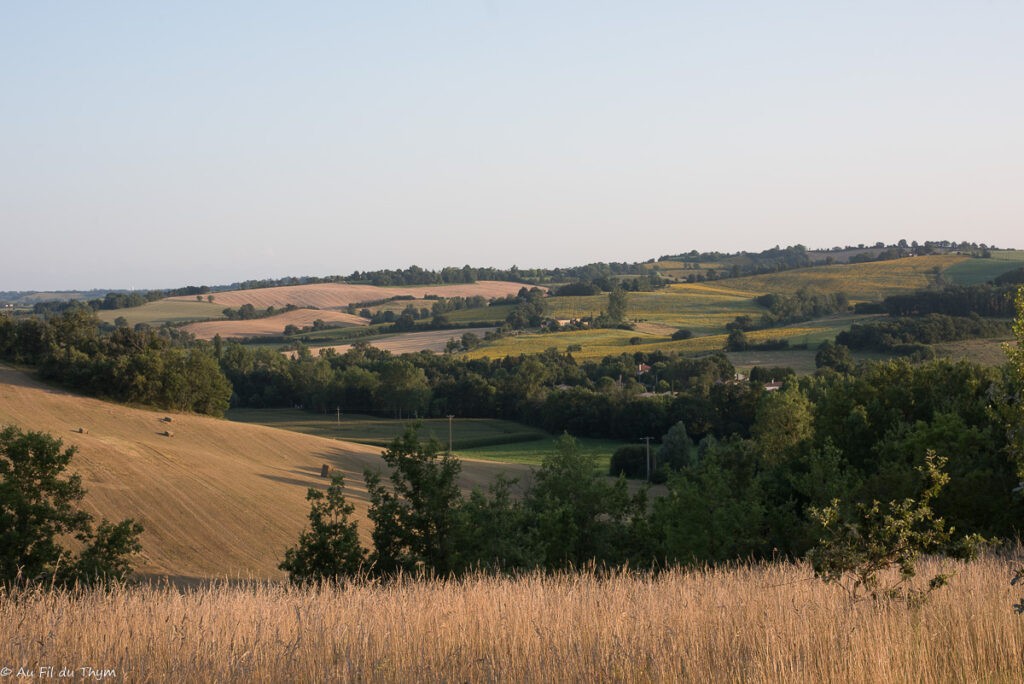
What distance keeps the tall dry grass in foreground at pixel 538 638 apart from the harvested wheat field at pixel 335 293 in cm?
14882

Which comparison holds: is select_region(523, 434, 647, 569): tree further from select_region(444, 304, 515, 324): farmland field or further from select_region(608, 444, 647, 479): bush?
select_region(444, 304, 515, 324): farmland field

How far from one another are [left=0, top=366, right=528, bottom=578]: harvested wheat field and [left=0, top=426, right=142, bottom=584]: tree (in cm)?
653

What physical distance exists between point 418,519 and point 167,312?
468 ft

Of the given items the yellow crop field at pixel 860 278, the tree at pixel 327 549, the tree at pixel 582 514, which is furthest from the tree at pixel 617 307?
the tree at pixel 327 549

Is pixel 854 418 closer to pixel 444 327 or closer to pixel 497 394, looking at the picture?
pixel 497 394

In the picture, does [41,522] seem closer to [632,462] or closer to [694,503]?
[694,503]

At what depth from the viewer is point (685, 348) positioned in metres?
108

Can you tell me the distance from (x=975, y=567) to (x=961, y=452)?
1433 centimetres

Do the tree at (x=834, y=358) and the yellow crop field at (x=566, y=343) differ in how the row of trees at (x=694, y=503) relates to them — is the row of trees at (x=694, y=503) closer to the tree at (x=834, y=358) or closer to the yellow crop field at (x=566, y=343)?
the tree at (x=834, y=358)

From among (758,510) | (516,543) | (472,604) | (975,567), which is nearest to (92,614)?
(472,604)

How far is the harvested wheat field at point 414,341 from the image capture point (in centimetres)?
11652

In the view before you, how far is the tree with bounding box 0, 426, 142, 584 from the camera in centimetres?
1997

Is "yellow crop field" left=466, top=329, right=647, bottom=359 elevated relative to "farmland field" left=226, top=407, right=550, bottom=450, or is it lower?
elevated

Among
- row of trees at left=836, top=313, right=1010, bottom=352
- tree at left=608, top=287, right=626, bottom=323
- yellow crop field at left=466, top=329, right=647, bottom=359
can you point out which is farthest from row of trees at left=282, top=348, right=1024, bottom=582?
tree at left=608, top=287, right=626, bottom=323
